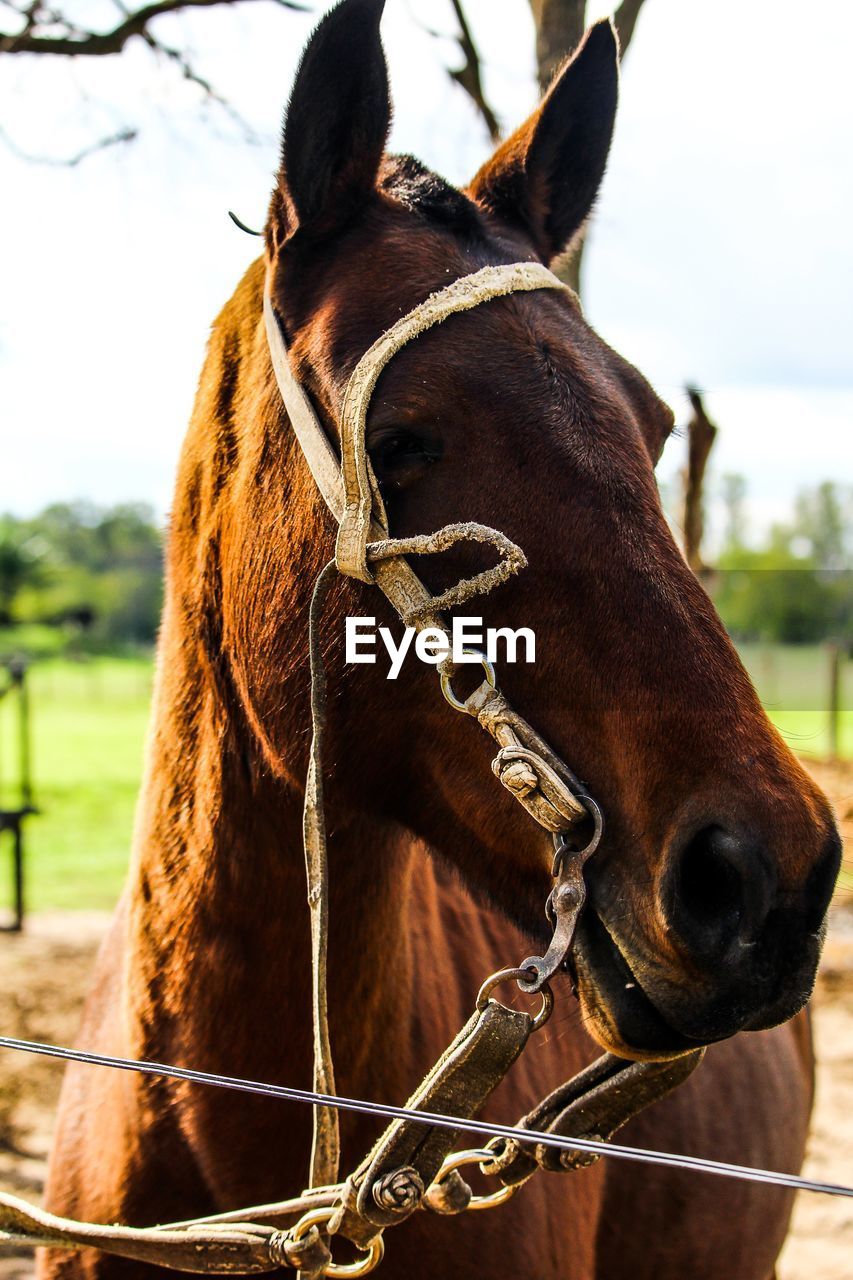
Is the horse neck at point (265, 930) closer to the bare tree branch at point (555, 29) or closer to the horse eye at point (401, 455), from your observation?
the horse eye at point (401, 455)

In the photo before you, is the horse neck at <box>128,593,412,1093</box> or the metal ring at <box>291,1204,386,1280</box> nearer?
the metal ring at <box>291,1204,386,1280</box>

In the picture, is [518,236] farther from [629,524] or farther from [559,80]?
[629,524]

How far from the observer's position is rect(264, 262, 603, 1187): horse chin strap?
165cm

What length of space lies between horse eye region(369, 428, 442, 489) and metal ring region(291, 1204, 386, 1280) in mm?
1223

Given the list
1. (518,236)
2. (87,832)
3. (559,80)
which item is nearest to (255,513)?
(518,236)

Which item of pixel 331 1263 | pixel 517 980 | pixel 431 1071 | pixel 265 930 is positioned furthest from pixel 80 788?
pixel 517 980

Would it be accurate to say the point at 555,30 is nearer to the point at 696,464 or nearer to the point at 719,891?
the point at 696,464

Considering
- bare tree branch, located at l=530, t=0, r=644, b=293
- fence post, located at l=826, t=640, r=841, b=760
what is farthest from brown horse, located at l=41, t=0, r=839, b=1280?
fence post, located at l=826, t=640, r=841, b=760

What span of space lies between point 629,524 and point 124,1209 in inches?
65.9

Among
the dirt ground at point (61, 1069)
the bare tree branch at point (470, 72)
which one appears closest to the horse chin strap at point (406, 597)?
the dirt ground at point (61, 1069)

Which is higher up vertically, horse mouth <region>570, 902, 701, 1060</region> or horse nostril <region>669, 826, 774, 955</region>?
horse nostril <region>669, 826, 774, 955</region>

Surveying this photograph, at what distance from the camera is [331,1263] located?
195 cm

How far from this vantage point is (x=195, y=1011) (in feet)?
7.13

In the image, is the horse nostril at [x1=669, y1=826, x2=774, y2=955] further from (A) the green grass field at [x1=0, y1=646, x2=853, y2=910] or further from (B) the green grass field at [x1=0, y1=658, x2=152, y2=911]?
(B) the green grass field at [x1=0, y1=658, x2=152, y2=911]
